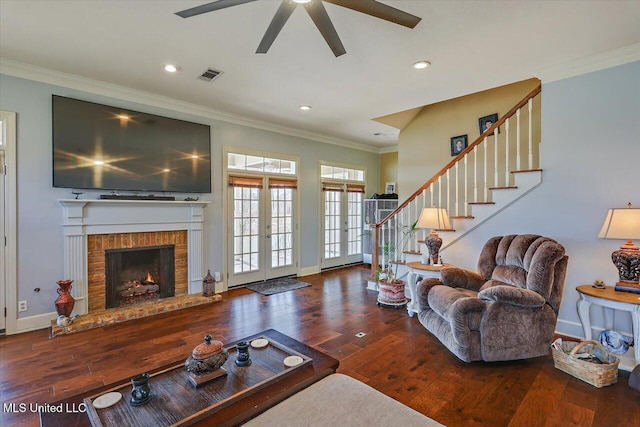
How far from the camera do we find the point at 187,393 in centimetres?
155

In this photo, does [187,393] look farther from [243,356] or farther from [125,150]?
[125,150]

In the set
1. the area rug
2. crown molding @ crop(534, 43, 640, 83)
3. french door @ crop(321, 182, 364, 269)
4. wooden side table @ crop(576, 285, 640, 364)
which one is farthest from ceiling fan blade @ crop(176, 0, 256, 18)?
french door @ crop(321, 182, 364, 269)

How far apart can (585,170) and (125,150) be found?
205 inches

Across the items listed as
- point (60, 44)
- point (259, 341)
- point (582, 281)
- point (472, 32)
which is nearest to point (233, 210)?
point (60, 44)

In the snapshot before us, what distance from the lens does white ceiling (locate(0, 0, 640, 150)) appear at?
241 centimetres

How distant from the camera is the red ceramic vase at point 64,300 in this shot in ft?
11.2

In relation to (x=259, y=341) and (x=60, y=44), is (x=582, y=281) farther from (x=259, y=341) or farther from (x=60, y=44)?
(x=60, y=44)

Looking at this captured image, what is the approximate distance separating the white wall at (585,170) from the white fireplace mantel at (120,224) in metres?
4.26

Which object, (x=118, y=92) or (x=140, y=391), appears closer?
(x=140, y=391)

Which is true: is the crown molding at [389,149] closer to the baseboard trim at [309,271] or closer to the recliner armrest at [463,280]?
the baseboard trim at [309,271]

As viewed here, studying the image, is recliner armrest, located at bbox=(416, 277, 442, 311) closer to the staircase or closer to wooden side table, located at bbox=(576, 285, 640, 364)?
the staircase

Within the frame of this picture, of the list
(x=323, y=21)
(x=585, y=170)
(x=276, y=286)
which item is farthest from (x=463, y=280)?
(x=276, y=286)

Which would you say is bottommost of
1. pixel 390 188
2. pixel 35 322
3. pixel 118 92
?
pixel 35 322

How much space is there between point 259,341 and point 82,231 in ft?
9.72
